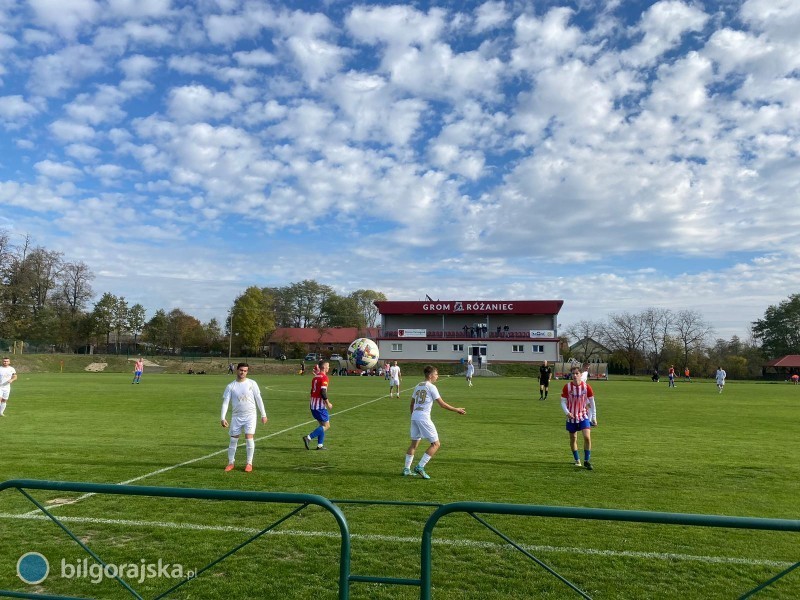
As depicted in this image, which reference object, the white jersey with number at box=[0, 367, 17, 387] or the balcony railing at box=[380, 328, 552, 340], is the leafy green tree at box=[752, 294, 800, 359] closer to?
the balcony railing at box=[380, 328, 552, 340]

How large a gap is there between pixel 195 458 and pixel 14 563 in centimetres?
552

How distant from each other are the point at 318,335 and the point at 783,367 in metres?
75.7

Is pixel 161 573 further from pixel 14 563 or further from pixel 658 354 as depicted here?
pixel 658 354

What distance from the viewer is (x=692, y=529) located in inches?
256

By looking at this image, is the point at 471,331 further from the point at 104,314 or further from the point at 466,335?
the point at 104,314

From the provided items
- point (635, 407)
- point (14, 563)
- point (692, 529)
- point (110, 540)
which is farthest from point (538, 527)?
point (635, 407)

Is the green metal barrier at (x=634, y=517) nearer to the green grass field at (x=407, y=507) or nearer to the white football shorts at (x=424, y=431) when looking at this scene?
the green grass field at (x=407, y=507)

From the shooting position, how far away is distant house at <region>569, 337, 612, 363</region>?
97.9 m

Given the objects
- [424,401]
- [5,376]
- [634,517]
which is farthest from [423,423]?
[5,376]

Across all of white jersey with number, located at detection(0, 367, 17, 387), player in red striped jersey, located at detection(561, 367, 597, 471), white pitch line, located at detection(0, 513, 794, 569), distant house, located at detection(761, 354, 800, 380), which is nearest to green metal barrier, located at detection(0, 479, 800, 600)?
white pitch line, located at detection(0, 513, 794, 569)

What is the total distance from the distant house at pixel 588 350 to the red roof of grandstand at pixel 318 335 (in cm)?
3830

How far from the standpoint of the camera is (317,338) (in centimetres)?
10181

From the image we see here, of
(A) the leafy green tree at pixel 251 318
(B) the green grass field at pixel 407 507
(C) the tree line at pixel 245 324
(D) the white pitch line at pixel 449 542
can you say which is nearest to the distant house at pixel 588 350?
(C) the tree line at pixel 245 324

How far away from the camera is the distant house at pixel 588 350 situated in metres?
97.9
